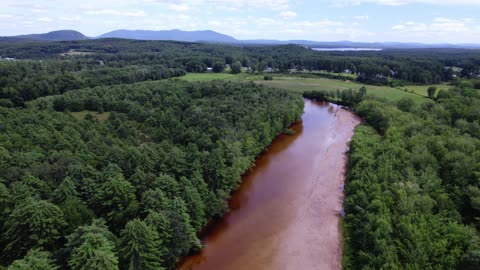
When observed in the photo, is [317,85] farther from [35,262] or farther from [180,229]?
[35,262]

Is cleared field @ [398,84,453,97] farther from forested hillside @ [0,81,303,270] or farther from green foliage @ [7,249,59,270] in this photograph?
green foliage @ [7,249,59,270]

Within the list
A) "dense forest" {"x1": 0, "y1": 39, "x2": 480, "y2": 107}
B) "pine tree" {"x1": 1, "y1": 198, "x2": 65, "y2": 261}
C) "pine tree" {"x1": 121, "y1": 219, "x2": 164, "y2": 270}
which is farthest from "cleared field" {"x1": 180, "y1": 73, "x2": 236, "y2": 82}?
"pine tree" {"x1": 121, "y1": 219, "x2": 164, "y2": 270}

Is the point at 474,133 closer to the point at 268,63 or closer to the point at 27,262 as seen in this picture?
the point at 27,262

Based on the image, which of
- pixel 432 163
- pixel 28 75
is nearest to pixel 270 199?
pixel 432 163

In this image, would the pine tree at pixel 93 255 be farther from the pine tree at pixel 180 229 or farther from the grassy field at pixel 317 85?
the grassy field at pixel 317 85

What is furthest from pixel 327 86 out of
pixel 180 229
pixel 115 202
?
pixel 115 202

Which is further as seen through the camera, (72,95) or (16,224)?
(72,95)
